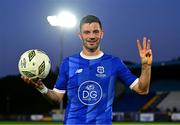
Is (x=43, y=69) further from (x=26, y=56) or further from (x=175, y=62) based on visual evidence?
(x=175, y=62)

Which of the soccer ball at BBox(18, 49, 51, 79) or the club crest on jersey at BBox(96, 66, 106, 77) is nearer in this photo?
the club crest on jersey at BBox(96, 66, 106, 77)

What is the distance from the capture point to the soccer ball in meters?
5.64

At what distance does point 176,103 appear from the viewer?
51.8 meters

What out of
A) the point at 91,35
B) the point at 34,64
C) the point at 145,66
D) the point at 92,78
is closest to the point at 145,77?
the point at 145,66

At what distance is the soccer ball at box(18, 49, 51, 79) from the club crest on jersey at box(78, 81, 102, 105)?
764 millimetres

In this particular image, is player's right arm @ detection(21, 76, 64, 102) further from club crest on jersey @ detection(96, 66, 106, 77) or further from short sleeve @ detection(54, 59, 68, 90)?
club crest on jersey @ detection(96, 66, 106, 77)

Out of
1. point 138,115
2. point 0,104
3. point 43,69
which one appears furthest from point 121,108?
point 43,69

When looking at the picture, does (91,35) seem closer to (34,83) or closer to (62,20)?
(34,83)

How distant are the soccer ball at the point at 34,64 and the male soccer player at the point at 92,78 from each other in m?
0.29

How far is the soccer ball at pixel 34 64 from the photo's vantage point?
564cm

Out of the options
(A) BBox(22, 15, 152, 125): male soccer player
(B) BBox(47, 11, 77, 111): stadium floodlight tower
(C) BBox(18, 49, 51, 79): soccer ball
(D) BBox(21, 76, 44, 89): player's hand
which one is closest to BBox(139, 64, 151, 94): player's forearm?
(A) BBox(22, 15, 152, 125): male soccer player

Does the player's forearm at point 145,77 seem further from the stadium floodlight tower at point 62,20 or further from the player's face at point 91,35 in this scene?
the stadium floodlight tower at point 62,20

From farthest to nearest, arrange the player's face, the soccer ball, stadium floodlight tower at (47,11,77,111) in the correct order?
stadium floodlight tower at (47,11,77,111), the soccer ball, the player's face

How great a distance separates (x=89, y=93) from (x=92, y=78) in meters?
0.19
